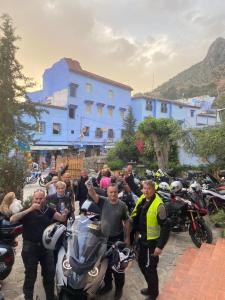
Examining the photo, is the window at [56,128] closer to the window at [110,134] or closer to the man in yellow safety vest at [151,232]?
the window at [110,134]

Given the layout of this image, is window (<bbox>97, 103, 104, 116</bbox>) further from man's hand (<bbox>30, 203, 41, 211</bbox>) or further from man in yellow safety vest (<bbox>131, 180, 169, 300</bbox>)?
man's hand (<bbox>30, 203, 41, 211</bbox>)

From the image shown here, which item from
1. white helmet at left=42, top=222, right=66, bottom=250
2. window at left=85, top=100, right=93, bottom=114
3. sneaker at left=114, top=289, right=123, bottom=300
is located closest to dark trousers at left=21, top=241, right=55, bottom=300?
white helmet at left=42, top=222, right=66, bottom=250

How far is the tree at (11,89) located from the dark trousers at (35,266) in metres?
17.7

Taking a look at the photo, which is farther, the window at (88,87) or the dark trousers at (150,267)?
the window at (88,87)

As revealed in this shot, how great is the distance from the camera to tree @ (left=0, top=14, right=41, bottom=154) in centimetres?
2209

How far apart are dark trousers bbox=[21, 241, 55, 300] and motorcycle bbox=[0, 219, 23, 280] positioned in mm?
699

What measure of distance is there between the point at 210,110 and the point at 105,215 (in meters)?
49.0

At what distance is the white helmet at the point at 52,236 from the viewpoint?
14.4 ft

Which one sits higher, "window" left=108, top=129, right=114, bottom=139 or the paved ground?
"window" left=108, top=129, right=114, bottom=139

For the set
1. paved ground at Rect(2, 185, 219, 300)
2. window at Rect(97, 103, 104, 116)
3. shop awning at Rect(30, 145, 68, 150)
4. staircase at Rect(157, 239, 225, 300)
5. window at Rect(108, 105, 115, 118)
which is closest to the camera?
staircase at Rect(157, 239, 225, 300)

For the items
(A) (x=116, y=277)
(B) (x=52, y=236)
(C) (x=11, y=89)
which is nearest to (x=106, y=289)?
(A) (x=116, y=277)

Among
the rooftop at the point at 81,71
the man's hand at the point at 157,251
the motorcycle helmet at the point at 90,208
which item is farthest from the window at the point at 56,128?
the man's hand at the point at 157,251

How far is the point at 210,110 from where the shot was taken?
168 feet

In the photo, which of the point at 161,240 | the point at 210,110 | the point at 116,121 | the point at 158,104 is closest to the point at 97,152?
the point at 116,121
